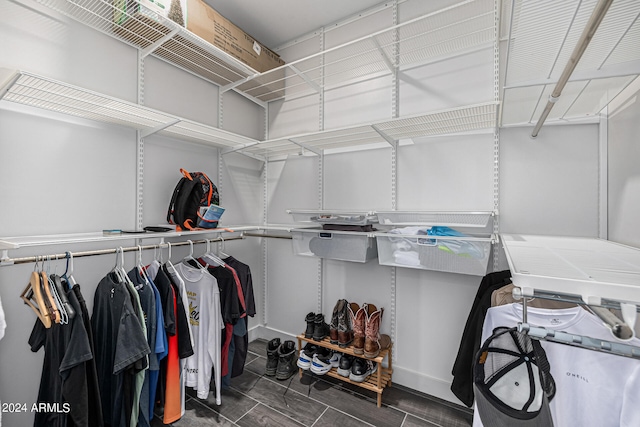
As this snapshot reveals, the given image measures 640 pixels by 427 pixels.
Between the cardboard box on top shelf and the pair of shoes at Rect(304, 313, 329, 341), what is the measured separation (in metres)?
1.91

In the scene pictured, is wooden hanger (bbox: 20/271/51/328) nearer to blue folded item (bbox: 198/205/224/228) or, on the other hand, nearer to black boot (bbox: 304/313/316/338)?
blue folded item (bbox: 198/205/224/228)

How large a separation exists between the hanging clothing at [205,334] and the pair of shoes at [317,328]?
2.17 feet

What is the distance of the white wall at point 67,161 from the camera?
135 cm

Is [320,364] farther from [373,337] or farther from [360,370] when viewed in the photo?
[373,337]

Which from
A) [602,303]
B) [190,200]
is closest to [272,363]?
[190,200]

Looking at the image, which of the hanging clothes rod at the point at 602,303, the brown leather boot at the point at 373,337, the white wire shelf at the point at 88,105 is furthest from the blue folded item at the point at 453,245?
the white wire shelf at the point at 88,105

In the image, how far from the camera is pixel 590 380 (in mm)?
953

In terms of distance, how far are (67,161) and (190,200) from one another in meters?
0.64

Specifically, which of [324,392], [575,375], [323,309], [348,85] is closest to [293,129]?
[348,85]

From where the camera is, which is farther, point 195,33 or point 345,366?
point 345,366

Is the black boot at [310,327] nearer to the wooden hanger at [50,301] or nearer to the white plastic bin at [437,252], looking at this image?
the white plastic bin at [437,252]

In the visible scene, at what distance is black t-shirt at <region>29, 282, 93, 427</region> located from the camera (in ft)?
3.90

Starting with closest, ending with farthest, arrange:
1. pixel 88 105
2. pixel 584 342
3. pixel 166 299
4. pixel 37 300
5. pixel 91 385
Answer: pixel 584 342 → pixel 37 300 → pixel 91 385 → pixel 88 105 → pixel 166 299

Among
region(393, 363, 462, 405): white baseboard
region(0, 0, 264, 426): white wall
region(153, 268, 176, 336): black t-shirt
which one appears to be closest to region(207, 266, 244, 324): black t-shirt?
region(153, 268, 176, 336): black t-shirt
